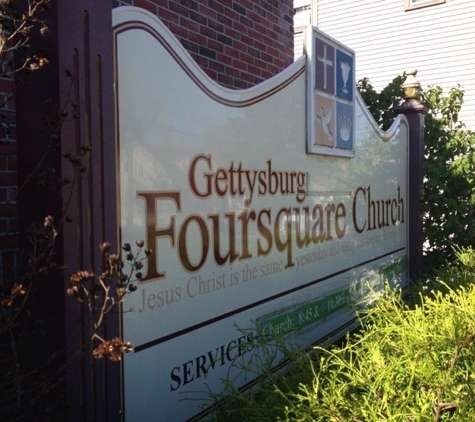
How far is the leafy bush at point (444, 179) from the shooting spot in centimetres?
681

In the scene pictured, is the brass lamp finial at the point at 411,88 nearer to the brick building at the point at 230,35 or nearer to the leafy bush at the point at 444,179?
the leafy bush at the point at 444,179

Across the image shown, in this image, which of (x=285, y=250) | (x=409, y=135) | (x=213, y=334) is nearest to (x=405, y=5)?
(x=409, y=135)

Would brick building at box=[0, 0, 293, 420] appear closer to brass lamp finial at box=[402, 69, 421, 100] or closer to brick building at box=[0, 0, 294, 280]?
brick building at box=[0, 0, 294, 280]

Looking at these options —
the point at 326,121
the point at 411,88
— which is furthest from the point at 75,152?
the point at 411,88

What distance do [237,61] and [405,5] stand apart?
8.32 meters

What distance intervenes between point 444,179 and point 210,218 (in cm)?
490

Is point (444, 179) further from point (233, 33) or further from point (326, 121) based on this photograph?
point (233, 33)

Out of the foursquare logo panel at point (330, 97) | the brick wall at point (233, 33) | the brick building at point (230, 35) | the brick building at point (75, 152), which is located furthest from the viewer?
the foursquare logo panel at point (330, 97)

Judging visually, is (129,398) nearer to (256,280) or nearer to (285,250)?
(256,280)

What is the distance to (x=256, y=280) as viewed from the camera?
332 centimetres

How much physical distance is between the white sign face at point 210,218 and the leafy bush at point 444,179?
2.81m

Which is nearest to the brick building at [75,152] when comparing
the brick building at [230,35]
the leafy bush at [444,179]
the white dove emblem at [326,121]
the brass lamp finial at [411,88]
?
the brick building at [230,35]

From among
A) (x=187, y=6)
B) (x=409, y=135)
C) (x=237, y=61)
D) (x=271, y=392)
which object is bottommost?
(x=271, y=392)

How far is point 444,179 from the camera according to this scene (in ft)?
22.7
